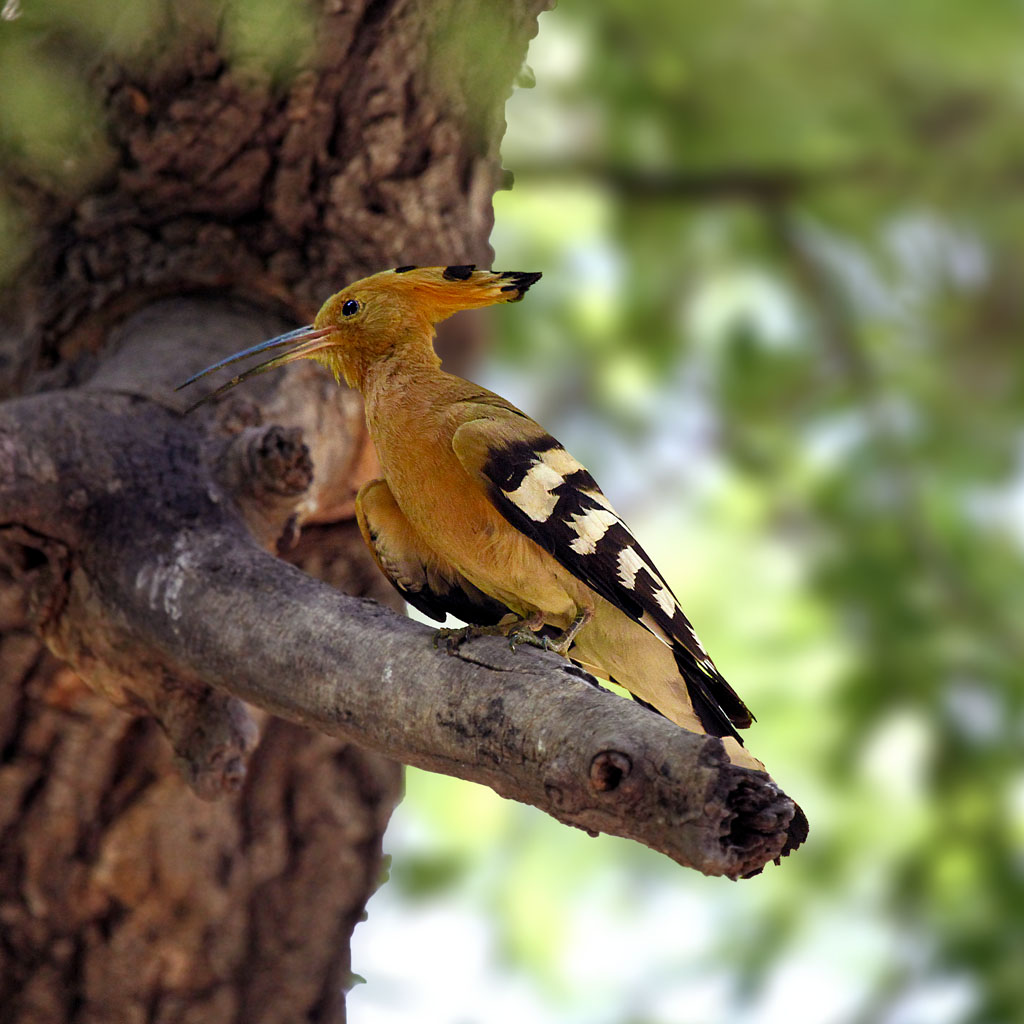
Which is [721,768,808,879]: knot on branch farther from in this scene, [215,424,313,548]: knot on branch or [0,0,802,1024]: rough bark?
[215,424,313,548]: knot on branch

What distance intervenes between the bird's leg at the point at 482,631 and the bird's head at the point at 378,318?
60 cm

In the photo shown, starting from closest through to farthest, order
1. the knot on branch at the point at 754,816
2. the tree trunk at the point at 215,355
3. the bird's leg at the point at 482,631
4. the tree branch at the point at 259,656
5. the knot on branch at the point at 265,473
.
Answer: the knot on branch at the point at 754,816
the tree branch at the point at 259,656
the bird's leg at the point at 482,631
the knot on branch at the point at 265,473
the tree trunk at the point at 215,355

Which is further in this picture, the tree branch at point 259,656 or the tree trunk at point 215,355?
the tree trunk at point 215,355

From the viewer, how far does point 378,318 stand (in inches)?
103

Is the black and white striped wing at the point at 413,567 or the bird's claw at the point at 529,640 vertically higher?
the black and white striped wing at the point at 413,567

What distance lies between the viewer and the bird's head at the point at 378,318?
2.58 meters

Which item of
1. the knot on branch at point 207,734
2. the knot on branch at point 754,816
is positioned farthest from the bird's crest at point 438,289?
the knot on branch at point 754,816

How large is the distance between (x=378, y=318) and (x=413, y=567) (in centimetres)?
51

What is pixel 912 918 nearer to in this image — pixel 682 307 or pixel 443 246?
pixel 682 307

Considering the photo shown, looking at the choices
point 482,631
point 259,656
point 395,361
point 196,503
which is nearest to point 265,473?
point 196,503

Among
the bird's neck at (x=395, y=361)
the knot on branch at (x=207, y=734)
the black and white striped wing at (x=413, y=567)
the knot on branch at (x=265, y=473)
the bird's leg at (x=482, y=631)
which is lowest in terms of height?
the knot on branch at (x=207, y=734)

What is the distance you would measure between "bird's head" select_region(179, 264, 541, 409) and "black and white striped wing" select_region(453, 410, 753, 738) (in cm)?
33

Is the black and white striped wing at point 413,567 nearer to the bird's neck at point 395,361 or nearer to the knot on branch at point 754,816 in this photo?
the bird's neck at point 395,361

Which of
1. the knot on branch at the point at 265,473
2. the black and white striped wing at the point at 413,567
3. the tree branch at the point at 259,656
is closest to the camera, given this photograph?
the tree branch at the point at 259,656
